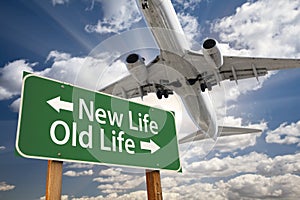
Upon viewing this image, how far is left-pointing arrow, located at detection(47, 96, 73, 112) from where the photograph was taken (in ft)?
4.70

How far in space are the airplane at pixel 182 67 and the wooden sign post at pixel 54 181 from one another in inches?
423

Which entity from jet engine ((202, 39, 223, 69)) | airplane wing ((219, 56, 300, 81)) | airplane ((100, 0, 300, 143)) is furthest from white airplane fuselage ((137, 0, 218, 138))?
airplane wing ((219, 56, 300, 81))

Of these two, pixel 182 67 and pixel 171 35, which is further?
pixel 182 67

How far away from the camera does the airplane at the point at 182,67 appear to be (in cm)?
1166

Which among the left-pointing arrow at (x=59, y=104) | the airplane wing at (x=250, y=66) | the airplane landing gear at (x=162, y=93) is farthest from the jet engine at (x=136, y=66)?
the left-pointing arrow at (x=59, y=104)

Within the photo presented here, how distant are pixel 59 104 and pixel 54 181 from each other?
43 cm

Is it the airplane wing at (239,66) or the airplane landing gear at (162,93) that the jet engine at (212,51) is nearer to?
the airplane wing at (239,66)

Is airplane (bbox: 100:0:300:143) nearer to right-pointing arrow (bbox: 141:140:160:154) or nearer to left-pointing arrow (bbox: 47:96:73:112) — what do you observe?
right-pointing arrow (bbox: 141:140:160:154)

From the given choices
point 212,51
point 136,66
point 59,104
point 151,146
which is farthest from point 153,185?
point 136,66

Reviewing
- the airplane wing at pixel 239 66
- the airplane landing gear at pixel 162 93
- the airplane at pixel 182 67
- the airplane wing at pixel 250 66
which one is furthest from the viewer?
the airplane landing gear at pixel 162 93

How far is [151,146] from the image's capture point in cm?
182

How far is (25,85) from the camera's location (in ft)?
4.52

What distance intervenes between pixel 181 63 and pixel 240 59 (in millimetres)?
3348

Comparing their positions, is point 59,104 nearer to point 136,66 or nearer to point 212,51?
point 212,51
